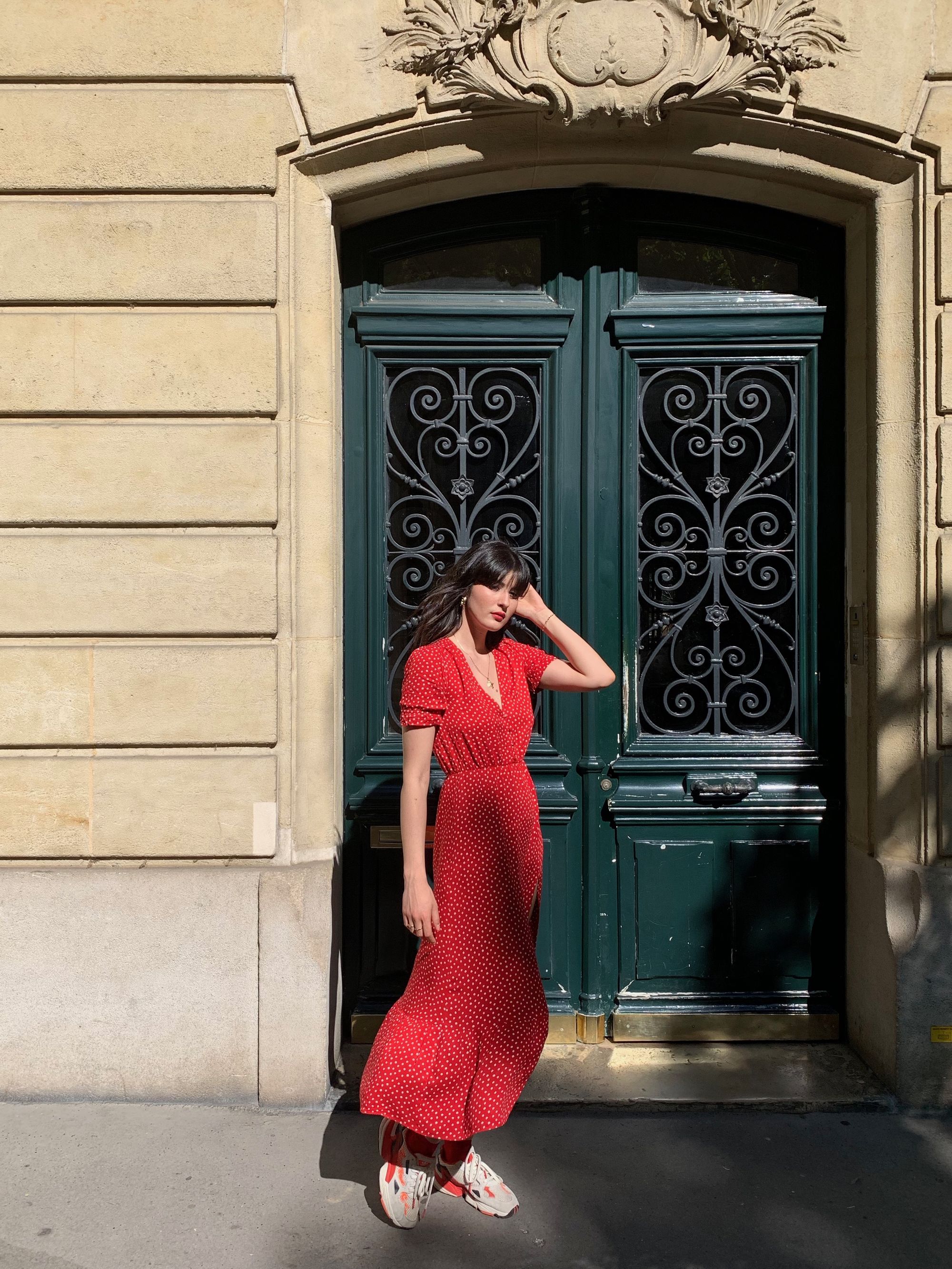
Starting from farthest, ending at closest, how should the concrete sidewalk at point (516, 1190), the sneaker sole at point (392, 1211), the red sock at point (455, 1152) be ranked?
the red sock at point (455, 1152)
the sneaker sole at point (392, 1211)
the concrete sidewalk at point (516, 1190)

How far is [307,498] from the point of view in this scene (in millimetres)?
4359

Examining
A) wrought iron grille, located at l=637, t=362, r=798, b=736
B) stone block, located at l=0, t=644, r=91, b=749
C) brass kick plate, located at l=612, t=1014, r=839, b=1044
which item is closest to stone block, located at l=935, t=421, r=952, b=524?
wrought iron grille, located at l=637, t=362, r=798, b=736

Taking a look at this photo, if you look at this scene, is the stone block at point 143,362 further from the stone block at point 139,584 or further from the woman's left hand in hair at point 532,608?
the woman's left hand in hair at point 532,608

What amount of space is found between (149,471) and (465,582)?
1.60 metres

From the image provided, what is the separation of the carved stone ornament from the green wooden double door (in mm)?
592

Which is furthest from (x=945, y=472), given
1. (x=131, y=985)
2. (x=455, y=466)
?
(x=131, y=985)

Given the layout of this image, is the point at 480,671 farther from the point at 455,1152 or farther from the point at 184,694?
the point at 455,1152

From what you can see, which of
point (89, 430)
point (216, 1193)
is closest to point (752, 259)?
point (89, 430)

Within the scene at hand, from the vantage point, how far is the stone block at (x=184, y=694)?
4250 millimetres

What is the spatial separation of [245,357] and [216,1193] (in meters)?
3.09

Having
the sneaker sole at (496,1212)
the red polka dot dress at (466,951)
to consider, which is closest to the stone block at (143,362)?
the red polka dot dress at (466,951)

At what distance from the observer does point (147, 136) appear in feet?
13.8

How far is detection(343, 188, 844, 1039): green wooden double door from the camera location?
466cm

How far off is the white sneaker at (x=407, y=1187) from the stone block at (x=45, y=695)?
205 centimetres
